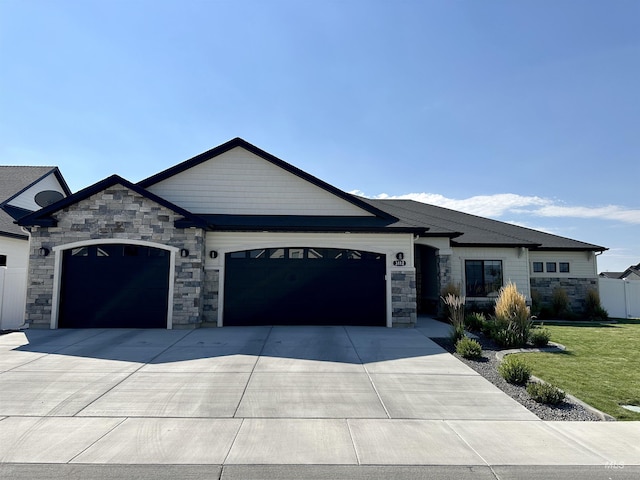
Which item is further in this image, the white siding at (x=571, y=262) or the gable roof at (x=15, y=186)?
the white siding at (x=571, y=262)

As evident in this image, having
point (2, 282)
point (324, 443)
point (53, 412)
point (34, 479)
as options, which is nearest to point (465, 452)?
point (324, 443)

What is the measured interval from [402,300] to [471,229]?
864 cm

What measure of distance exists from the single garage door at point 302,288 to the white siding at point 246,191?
2153 mm

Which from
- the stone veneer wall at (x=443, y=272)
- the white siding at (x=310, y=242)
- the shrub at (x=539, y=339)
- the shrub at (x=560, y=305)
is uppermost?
the white siding at (x=310, y=242)

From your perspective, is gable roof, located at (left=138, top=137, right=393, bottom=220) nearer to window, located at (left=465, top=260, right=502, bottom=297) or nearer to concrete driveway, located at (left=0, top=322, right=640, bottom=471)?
window, located at (left=465, top=260, right=502, bottom=297)

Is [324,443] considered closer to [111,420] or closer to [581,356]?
[111,420]

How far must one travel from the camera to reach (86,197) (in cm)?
1286

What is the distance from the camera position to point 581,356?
9352mm

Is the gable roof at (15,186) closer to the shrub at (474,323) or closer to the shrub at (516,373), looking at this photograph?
the shrub at (474,323)

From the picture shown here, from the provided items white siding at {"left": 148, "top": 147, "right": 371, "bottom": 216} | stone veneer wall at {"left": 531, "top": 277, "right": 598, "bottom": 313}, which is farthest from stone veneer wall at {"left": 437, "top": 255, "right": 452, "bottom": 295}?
stone veneer wall at {"left": 531, "top": 277, "right": 598, "bottom": 313}

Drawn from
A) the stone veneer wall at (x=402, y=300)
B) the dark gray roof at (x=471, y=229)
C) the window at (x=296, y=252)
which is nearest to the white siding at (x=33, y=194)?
the window at (x=296, y=252)

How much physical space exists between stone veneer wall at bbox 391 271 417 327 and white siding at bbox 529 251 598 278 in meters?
9.97

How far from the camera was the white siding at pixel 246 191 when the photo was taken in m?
14.9

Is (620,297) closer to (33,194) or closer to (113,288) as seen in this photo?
(113,288)
